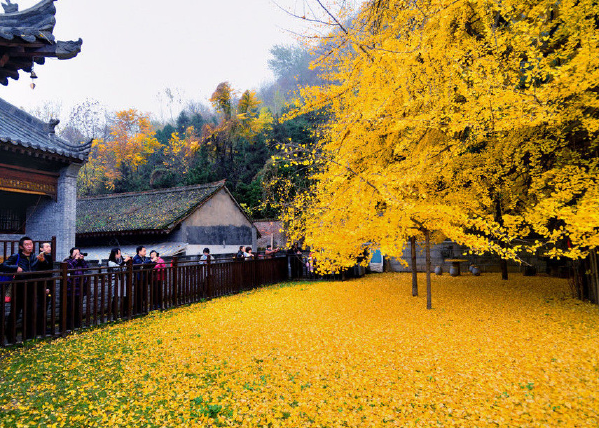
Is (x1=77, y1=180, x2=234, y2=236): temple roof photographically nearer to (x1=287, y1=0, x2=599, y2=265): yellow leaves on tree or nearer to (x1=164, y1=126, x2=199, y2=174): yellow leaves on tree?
(x1=287, y1=0, x2=599, y2=265): yellow leaves on tree

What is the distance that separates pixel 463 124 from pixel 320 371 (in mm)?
4979

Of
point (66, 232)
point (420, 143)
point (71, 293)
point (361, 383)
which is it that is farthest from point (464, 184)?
point (66, 232)

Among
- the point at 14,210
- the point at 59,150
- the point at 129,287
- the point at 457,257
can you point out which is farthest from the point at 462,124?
the point at 457,257

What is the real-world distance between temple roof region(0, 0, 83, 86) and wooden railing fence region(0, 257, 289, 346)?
147 inches

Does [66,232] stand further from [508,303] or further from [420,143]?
[508,303]

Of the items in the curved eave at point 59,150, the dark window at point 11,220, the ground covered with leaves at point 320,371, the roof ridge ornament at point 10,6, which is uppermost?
the roof ridge ornament at point 10,6

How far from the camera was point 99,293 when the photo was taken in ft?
26.7

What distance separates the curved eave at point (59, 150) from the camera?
8117 millimetres

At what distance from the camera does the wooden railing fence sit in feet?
19.2

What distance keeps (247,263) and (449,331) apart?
7.94 meters

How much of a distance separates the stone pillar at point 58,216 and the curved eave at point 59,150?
1.62ft

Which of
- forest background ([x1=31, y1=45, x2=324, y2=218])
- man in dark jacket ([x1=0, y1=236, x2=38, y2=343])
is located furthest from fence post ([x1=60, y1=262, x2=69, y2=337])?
forest background ([x1=31, y1=45, x2=324, y2=218])

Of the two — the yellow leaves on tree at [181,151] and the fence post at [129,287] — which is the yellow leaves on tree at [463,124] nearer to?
the fence post at [129,287]

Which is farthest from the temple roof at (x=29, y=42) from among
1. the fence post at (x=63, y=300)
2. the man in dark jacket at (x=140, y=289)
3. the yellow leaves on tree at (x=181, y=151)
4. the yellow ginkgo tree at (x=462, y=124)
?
the yellow leaves on tree at (x=181, y=151)
